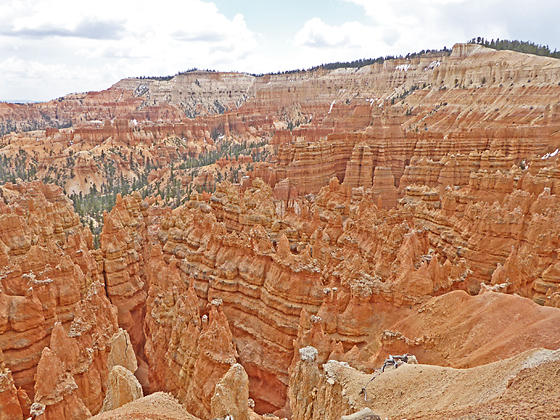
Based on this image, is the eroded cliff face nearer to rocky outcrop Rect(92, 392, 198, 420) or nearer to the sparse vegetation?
rocky outcrop Rect(92, 392, 198, 420)

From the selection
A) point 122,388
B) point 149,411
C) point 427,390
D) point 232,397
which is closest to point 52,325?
point 122,388

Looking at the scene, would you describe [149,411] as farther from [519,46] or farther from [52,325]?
[519,46]

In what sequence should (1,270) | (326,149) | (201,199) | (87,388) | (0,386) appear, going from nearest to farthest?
(0,386) → (87,388) → (1,270) → (201,199) → (326,149)

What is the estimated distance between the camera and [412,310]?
15930 mm

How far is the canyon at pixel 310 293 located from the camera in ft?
34.8

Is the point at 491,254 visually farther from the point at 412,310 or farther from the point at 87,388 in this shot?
the point at 87,388

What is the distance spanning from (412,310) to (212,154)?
8867 cm

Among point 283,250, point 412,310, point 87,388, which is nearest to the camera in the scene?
point 87,388

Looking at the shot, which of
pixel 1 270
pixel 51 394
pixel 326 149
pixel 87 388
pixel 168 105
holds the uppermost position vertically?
pixel 168 105

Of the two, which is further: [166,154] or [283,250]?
[166,154]

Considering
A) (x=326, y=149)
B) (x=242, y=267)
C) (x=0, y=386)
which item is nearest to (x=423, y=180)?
(x=326, y=149)

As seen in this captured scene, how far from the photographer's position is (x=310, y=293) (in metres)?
18.4

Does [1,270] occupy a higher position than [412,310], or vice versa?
[1,270]

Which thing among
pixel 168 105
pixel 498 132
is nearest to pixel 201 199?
pixel 498 132
